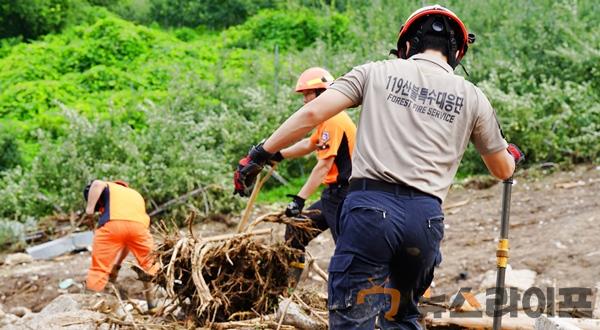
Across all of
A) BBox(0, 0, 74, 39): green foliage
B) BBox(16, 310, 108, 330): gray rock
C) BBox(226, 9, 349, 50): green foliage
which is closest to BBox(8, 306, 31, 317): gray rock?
BBox(16, 310, 108, 330): gray rock

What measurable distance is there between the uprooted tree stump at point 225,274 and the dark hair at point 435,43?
6.48ft

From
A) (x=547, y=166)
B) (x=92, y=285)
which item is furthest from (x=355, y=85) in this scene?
(x=547, y=166)

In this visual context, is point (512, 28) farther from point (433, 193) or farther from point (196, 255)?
point (433, 193)

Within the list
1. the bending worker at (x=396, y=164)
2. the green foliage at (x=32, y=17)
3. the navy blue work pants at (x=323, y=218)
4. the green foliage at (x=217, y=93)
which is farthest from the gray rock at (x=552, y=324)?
the green foliage at (x=32, y=17)

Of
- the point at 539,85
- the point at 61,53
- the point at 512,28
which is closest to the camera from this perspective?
the point at 539,85

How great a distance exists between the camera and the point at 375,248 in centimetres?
336

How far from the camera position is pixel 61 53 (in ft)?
64.0

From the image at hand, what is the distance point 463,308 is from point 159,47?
1554 cm

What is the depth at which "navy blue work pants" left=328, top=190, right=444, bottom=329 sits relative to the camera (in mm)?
3371

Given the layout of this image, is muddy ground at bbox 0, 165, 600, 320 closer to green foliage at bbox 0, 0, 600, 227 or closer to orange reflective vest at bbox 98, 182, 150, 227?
green foliage at bbox 0, 0, 600, 227

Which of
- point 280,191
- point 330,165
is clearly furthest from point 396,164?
point 280,191

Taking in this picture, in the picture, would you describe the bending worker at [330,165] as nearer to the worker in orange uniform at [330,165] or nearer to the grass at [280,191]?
the worker in orange uniform at [330,165]

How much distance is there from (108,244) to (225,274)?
2.54 meters

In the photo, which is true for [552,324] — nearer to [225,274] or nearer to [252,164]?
[252,164]
